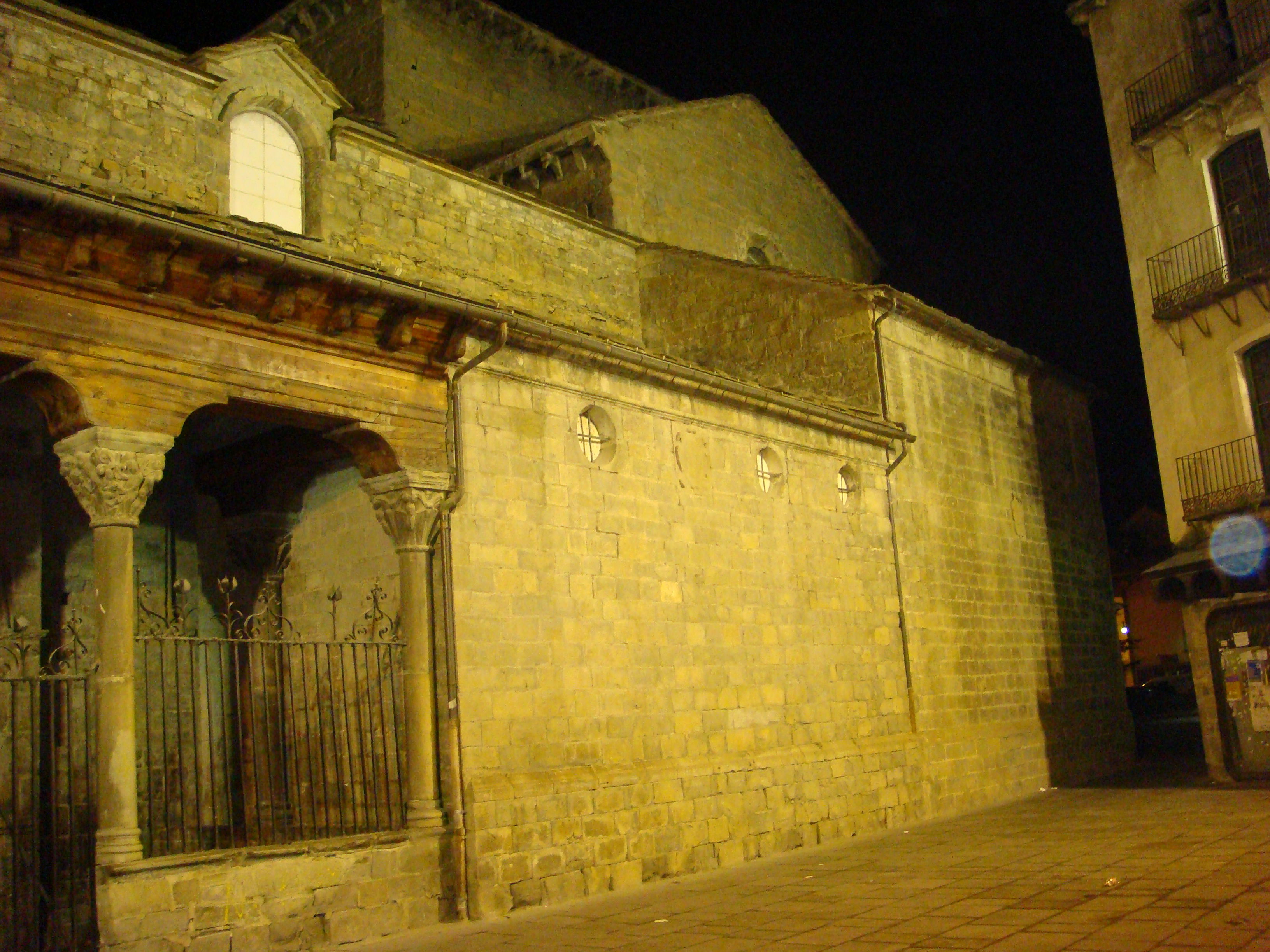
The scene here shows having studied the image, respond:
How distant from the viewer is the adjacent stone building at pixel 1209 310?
51.0 ft

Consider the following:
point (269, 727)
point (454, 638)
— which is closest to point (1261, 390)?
point (454, 638)

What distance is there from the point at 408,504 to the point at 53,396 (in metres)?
2.67

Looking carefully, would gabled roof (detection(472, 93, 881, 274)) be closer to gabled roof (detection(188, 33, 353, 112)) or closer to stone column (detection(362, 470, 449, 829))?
gabled roof (detection(188, 33, 353, 112))

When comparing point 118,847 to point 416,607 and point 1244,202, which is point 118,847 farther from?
point 1244,202

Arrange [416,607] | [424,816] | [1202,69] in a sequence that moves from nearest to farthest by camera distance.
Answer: [424,816], [416,607], [1202,69]

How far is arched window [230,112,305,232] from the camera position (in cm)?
1230

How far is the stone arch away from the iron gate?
1.32 meters

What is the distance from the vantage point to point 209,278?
26.8 feet

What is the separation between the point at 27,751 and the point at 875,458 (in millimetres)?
10214

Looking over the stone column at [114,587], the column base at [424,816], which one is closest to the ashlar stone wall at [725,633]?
the column base at [424,816]

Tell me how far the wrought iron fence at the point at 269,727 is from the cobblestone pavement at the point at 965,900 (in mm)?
1582

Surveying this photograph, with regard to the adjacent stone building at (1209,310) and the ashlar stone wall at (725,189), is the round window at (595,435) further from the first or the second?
the adjacent stone building at (1209,310)

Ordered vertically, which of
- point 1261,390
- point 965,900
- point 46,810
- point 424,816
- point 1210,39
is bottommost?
point 965,900

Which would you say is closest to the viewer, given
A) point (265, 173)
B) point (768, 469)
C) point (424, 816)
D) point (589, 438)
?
point (424, 816)
